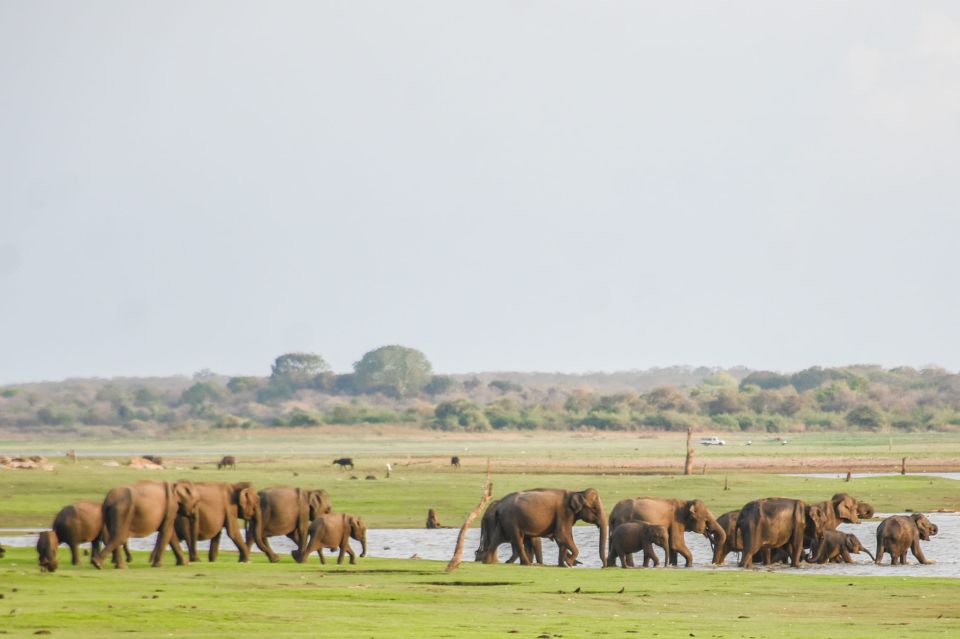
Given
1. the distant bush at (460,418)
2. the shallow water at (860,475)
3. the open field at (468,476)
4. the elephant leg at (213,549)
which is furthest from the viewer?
the distant bush at (460,418)

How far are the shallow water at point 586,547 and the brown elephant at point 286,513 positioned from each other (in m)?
0.77

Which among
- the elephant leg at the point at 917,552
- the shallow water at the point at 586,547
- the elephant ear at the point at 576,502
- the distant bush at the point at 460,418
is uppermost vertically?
the distant bush at the point at 460,418

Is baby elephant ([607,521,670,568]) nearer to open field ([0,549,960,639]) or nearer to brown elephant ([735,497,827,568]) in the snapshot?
brown elephant ([735,497,827,568])

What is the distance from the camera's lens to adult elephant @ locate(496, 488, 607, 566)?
118 ft

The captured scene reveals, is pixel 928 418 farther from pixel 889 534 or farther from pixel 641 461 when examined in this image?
pixel 889 534

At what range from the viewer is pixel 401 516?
51.3 meters

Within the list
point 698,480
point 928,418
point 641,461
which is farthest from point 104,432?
point 698,480

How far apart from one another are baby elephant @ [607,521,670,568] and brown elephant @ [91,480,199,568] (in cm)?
908

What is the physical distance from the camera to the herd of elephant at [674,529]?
1420 inches

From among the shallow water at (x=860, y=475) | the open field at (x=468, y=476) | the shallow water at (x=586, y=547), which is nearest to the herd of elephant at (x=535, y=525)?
the shallow water at (x=586, y=547)

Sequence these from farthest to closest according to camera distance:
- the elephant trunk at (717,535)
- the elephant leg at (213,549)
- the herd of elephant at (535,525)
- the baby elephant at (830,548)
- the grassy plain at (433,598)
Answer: the baby elephant at (830,548), the elephant trunk at (717,535), the elephant leg at (213,549), the herd of elephant at (535,525), the grassy plain at (433,598)

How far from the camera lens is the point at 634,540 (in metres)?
35.9

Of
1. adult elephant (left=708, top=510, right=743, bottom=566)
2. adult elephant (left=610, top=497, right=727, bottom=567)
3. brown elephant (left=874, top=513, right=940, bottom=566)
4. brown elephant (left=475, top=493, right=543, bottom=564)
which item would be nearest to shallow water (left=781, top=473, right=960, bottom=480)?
brown elephant (left=874, top=513, right=940, bottom=566)

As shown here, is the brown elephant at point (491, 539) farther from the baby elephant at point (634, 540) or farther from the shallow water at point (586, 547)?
the baby elephant at point (634, 540)
